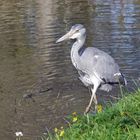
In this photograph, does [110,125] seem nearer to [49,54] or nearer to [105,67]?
[105,67]

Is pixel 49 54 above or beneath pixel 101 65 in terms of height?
beneath

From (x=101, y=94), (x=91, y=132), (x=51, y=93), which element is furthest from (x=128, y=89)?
(x=91, y=132)

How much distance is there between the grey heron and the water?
1.06 feet

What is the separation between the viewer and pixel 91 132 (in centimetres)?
632

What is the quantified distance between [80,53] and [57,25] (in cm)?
696

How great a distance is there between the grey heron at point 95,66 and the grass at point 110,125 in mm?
2060

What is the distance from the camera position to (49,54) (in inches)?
511

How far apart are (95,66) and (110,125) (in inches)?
124

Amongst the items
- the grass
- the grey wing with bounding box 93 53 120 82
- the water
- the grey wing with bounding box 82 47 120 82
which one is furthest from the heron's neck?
the grass

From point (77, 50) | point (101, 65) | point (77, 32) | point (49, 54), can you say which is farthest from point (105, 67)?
point (49, 54)

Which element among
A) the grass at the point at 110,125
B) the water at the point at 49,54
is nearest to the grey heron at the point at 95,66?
the water at the point at 49,54

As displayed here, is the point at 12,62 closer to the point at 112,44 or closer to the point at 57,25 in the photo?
the point at 112,44

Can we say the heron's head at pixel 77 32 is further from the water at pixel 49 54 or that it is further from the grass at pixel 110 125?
the grass at pixel 110 125

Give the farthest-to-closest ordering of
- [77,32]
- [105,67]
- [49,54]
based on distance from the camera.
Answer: [49,54] < [77,32] < [105,67]
